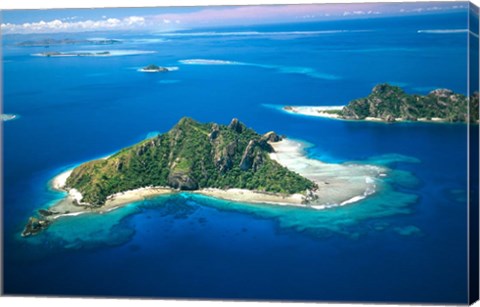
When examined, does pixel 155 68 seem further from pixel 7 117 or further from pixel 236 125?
pixel 7 117

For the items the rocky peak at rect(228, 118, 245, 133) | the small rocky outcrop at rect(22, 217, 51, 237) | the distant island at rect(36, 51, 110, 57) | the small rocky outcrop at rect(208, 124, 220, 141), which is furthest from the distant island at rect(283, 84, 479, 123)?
the small rocky outcrop at rect(22, 217, 51, 237)

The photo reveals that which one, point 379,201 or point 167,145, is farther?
point 167,145

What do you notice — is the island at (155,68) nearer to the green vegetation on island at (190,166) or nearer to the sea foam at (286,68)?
the sea foam at (286,68)

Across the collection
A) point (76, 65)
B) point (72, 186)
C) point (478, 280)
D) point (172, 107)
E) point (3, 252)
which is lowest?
point (478, 280)

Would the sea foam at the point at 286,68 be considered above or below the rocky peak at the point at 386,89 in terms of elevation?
above

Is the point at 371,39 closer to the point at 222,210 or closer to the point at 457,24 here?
the point at 457,24

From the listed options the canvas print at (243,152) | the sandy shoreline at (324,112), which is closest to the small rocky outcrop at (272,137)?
the canvas print at (243,152)

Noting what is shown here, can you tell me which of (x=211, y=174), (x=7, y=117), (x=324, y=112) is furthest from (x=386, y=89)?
(x=7, y=117)

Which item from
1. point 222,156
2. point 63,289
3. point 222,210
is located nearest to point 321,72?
point 222,156
